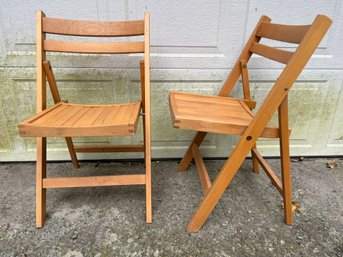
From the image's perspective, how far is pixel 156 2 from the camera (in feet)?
4.70

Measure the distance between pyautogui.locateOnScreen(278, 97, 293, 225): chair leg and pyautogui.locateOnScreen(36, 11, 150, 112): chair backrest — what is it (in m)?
0.62

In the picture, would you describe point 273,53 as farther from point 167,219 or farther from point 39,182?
point 39,182

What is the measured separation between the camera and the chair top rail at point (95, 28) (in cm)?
120

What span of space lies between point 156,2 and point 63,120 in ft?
2.87

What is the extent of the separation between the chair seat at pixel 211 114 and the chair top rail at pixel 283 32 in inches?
14.3

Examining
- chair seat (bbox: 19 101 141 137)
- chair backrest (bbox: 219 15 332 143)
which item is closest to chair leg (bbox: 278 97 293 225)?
chair backrest (bbox: 219 15 332 143)

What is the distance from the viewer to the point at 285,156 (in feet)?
3.76

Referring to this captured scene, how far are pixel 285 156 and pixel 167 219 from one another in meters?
0.65

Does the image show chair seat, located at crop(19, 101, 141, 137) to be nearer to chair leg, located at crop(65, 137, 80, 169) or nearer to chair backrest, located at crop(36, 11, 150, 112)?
chair backrest, located at crop(36, 11, 150, 112)

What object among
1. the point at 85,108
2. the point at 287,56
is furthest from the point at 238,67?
the point at 85,108

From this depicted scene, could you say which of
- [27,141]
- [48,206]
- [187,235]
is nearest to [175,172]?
[187,235]

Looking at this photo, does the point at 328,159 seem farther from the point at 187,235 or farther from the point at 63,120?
the point at 63,120

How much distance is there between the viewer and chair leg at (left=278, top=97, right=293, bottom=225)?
42.3 inches

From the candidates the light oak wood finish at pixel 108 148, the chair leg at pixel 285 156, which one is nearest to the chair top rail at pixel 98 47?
the light oak wood finish at pixel 108 148
